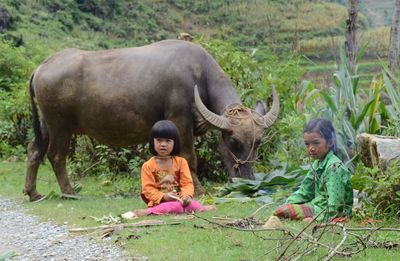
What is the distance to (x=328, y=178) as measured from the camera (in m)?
5.02

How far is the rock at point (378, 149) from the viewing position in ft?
17.7

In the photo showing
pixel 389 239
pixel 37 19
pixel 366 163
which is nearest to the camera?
pixel 389 239

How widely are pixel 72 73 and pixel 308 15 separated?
39950mm

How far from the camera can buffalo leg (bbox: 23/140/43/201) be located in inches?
303

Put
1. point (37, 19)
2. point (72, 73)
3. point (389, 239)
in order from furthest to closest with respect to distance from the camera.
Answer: point (37, 19), point (72, 73), point (389, 239)

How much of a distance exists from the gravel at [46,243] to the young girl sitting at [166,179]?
2.37ft

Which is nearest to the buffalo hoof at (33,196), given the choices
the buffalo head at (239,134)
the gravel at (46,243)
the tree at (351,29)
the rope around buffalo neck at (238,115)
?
the gravel at (46,243)

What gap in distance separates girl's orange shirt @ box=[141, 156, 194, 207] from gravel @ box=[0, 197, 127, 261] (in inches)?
31.7

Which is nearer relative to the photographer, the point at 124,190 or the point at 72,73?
the point at 72,73

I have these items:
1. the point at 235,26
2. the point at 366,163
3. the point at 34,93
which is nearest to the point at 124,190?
the point at 34,93

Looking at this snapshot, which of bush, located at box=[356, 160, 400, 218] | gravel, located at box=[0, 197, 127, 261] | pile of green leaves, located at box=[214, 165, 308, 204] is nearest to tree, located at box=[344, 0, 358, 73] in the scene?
pile of green leaves, located at box=[214, 165, 308, 204]

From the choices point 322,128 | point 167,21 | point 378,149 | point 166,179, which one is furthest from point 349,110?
point 167,21

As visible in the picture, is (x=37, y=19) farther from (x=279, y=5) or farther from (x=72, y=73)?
(x=72, y=73)

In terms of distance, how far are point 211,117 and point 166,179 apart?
1.44 m
